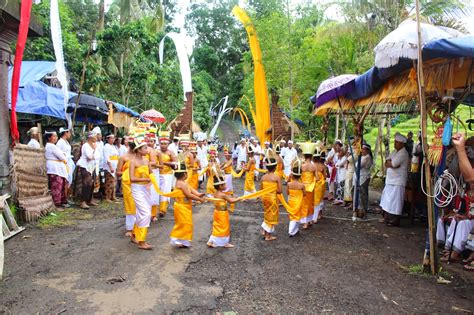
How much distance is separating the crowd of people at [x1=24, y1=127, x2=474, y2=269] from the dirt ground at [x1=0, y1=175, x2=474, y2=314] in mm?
457

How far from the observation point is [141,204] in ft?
19.4

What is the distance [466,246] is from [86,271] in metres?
5.30

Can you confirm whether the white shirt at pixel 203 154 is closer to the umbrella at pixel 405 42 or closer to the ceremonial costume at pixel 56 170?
the ceremonial costume at pixel 56 170

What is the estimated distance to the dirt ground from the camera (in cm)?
407

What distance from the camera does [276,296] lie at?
14.3 ft

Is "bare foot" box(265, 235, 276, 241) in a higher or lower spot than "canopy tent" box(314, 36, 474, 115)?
lower

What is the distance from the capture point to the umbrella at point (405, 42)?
189 inches

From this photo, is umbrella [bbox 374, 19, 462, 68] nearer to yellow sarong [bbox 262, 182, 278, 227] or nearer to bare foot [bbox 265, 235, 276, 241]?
yellow sarong [bbox 262, 182, 278, 227]

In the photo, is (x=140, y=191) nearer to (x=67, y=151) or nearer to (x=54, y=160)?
(x=54, y=160)

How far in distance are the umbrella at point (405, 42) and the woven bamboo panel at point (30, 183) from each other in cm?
658

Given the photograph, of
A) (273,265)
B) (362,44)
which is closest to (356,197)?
(273,265)

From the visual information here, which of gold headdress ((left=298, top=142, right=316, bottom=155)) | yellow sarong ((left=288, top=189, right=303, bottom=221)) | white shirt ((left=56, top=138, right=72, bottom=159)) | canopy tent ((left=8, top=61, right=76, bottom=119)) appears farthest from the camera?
canopy tent ((left=8, top=61, right=76, bottom=119))

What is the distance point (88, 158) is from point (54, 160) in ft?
2.83

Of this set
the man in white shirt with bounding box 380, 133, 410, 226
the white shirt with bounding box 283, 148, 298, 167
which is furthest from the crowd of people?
the white shirt with bounding box 283, 148, 298, 167
